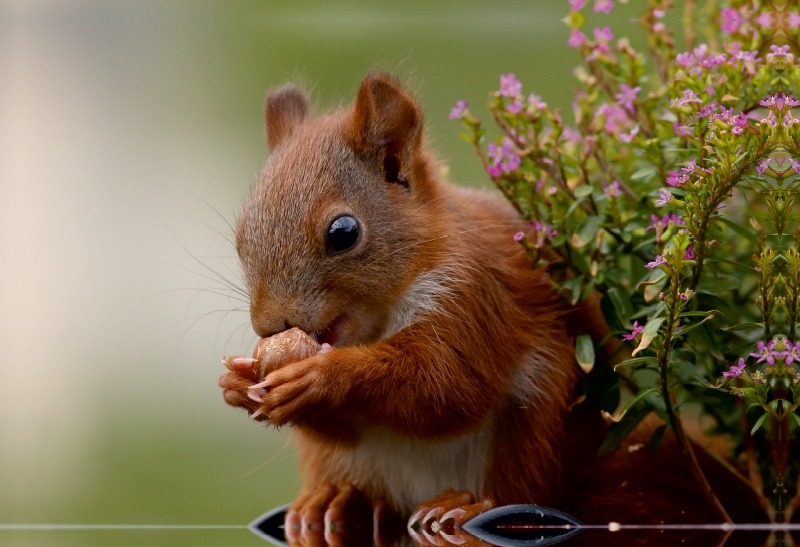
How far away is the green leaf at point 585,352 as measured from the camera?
1720mm

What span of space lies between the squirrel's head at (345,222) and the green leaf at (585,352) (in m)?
0.35

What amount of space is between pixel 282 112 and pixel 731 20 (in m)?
1.00

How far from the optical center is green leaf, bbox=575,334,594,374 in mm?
1720

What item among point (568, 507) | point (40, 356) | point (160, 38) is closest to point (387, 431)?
point (568, 507)

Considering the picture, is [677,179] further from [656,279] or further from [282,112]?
[282,112]

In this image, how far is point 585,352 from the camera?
1.75 metres

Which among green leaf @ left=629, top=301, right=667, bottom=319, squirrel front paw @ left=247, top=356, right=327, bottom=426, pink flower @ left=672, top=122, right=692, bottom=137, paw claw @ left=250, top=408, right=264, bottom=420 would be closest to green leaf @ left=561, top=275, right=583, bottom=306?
green leaf @ left=629, top=301, right=667, bottom=319

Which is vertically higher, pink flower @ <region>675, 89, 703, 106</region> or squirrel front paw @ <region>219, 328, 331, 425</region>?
pink flower @ <region>675, 89, 703, 106</region>

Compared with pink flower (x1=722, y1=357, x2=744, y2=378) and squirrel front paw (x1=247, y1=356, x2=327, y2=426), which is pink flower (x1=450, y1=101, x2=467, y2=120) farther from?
pink flower (x1=722, y1=357, x2=744, y2=378)

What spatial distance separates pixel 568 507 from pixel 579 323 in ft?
1.28

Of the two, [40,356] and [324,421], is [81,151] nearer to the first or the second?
[40,356]

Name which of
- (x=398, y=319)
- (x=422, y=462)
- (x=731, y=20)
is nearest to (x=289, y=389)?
(x=398, y=319)

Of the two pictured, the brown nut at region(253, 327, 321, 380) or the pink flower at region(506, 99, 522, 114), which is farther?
the pink flower at region(506, 99, 522, 114)

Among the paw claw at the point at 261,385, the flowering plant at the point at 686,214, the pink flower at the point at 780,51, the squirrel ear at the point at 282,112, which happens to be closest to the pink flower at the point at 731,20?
the flowering plant at the point at 686,214
